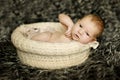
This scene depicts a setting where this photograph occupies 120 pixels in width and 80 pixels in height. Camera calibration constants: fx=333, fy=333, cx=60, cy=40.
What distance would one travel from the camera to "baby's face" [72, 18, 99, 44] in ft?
5.01

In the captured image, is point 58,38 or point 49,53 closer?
point 49,53

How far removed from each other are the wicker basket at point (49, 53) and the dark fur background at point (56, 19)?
0.10 feet

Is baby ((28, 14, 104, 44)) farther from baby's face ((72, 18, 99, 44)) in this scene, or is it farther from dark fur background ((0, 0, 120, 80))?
dark fur background ((0, 0, 120, 80))

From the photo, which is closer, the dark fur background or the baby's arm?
the dark fur background

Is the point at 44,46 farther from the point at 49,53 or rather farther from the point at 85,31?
the point at 85,31

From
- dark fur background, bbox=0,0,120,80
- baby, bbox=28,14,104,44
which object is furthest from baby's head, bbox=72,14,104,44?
dark fur background, bbox=0,0,120,80

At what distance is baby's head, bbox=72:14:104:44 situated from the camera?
60.2 inches

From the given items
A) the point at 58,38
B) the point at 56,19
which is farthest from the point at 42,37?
the point at 56,19

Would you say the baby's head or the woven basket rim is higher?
the baby's head

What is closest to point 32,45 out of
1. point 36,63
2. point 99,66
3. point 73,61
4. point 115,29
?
point 36,63

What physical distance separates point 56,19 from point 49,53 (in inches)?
23.8

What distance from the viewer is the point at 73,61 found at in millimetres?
1539

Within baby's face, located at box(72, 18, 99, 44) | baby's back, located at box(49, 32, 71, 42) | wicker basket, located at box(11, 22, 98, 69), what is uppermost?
baby's face, located at box(72, 18, 99, 44)

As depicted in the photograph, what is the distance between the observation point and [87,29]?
1.53 meters
